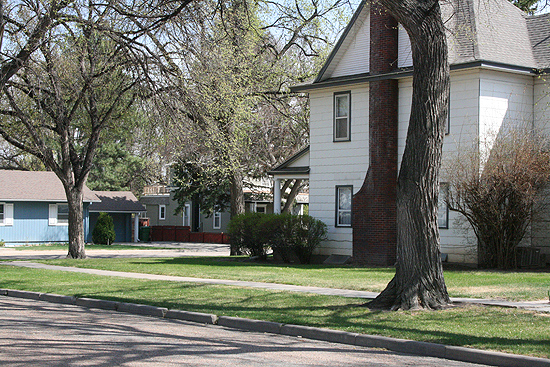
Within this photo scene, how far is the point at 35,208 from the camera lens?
148ft

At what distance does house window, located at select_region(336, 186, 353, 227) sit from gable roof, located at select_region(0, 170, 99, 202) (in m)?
26.6

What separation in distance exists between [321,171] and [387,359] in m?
17.6

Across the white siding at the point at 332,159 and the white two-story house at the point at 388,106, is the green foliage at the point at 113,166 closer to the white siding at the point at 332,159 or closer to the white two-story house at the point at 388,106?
the white two-story house at the point at 388,106

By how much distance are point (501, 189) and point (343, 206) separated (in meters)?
7.04

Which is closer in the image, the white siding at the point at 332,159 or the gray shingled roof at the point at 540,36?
the gray shingled roof at the point at 540,36

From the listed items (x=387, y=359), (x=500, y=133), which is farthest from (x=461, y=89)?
(x=387, y=359)

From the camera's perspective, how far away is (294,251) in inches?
977

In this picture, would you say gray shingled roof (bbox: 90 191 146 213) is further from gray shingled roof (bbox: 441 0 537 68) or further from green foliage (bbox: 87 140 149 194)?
gray shingled roof (bbox: 441 0 537 68)

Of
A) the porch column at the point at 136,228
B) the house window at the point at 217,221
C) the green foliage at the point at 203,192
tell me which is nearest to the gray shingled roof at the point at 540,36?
the green foliage at the point at 203,192

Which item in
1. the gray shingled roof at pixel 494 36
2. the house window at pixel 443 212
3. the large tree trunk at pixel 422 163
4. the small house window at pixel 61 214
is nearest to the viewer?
the large tree trunk at pixel 422 163

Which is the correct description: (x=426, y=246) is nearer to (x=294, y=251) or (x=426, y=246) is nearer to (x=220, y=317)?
(x=220, y=317)

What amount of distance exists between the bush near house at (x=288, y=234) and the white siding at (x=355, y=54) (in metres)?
5.96

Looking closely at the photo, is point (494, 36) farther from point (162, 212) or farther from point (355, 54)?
point (162, 212)

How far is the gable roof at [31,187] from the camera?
44.0m
